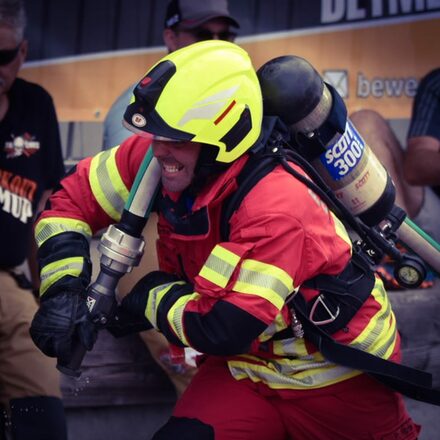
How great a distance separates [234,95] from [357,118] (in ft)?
8.48

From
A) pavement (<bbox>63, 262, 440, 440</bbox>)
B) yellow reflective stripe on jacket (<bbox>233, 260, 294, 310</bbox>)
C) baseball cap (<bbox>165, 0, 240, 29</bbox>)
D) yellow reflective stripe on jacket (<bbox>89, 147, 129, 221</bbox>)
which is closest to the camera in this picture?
yellow reflective stripe on jacket (<bbox>233, 260, 294, 310</bbox>)

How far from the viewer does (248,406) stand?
3354 mm

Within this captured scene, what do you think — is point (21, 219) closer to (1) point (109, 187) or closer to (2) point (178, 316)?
(1) point (109, 187)

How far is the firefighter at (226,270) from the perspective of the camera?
2990 mm

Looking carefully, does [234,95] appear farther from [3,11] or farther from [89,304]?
[3,11]

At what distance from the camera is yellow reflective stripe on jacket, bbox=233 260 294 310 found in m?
2.96

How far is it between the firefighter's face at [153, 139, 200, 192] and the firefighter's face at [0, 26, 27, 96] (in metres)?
1.44

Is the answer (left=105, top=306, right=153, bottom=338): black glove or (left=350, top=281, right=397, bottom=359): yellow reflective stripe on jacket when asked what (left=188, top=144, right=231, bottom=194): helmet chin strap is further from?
(left=350, top=281, right=397, bottom=359): yellow reflective stripe on jacket

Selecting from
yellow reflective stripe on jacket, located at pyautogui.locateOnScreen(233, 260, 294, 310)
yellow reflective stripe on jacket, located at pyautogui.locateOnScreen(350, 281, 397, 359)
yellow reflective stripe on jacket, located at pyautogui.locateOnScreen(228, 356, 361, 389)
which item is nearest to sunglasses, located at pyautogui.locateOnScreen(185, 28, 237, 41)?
yellow reflective stripe on jacket, located at pyautogui.locateOnScreen(350, 281, 397, 359)

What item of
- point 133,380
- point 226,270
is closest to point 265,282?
point 226,270

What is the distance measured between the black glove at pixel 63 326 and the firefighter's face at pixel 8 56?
58.5 inches

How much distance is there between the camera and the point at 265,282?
9.71ft

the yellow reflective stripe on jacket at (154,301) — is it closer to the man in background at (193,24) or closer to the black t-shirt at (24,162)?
the black t-shirt at (24,162)

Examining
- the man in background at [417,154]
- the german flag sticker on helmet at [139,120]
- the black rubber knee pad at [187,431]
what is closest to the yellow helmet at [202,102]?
the german flag sticker on helmet at [139,120]
